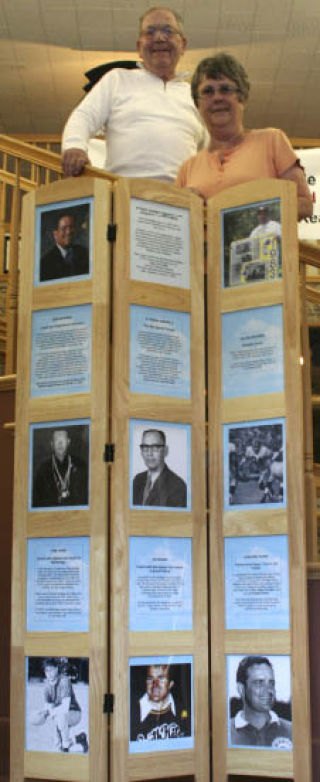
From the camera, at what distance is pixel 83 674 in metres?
2.95

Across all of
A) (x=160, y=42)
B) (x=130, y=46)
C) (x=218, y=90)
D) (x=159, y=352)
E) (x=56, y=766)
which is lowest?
(x=56, y=766)

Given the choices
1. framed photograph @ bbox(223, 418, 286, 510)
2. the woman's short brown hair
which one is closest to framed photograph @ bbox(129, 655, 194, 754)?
framed photograph @ bbox(223, 418, 286, 510)

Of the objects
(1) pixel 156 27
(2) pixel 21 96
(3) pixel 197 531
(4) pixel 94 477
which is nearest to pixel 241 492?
(3) pixel 197 531

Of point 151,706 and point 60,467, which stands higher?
point 60,467

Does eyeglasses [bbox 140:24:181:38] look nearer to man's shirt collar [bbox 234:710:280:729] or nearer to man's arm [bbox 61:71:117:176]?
man's arm [bbox 61:71:117:176]

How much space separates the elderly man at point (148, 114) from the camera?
361 centimetres

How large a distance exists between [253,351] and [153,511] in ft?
1.99

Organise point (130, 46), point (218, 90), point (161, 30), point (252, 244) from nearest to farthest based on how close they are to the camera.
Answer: point (252, 244), point (218, 90), point (161, 30), point (130, 46)

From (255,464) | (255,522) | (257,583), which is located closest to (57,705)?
(257,583)

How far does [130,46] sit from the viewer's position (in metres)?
7.61

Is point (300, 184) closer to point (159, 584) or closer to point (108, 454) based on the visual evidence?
point (108, 454)

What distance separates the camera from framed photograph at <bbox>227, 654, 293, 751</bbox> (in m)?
2.93

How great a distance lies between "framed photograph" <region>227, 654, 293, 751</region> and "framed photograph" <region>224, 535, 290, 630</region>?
A: 110 mm

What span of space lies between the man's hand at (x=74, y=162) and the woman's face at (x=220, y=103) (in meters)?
0.45
